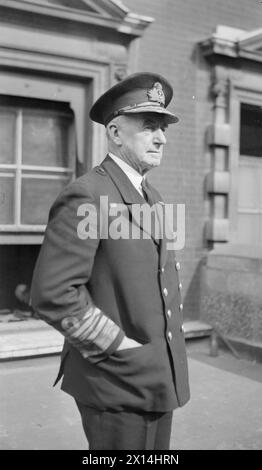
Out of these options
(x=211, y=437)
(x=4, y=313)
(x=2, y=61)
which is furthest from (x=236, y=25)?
(x=211, y=437)

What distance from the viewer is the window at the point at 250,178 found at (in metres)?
6.75

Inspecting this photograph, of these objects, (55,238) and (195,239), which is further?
(195,239)

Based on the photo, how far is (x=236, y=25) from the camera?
6.53m

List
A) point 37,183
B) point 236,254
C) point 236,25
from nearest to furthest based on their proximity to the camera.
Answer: point 37,183
point 236,254
point 236,25

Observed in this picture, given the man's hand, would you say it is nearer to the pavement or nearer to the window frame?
the pavement

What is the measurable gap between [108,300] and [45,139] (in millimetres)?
3765

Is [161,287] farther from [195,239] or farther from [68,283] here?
[195,239]

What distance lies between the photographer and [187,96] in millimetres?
6164
